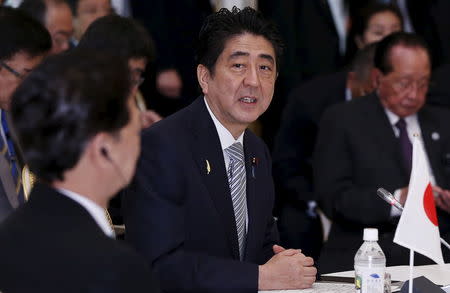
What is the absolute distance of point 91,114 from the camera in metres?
1.45

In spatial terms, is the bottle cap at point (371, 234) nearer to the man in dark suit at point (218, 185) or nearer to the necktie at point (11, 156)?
the man in dark suit at point (218, 185)

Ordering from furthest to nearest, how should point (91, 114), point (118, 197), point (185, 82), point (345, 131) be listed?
point (185, 82), point (345, 131), point (118, 197), point (91, 114)

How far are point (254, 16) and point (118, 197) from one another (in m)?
0.99

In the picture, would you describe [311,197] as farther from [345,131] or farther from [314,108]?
[345,131]

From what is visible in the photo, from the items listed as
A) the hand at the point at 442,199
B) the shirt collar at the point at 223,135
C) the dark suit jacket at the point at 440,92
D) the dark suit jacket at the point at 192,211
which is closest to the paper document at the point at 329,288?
the dark suit jacket at the point at 192,211

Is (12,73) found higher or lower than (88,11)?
lower

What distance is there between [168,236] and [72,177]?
3.26ft

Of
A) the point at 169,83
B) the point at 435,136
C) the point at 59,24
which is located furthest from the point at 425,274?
the point at 169,83

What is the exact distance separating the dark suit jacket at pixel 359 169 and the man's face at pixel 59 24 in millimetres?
1554

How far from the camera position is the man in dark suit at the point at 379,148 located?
3.71 meters

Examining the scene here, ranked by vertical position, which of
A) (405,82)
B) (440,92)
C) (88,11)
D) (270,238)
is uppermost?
(88,11)

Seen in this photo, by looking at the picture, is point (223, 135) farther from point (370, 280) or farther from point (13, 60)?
point (13, 60)

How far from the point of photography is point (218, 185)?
2664 mm

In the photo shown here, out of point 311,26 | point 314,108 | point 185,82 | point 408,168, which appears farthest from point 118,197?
point 311,26
